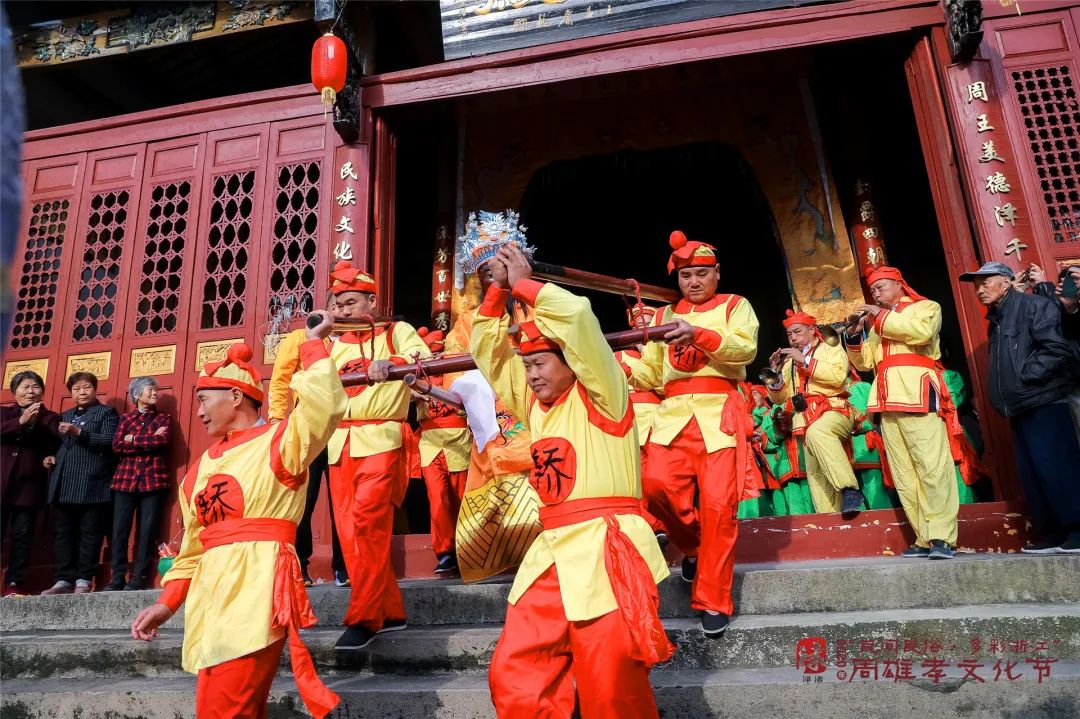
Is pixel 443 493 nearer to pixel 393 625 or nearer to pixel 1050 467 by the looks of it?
pixel 393 625

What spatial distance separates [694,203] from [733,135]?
2306 mm

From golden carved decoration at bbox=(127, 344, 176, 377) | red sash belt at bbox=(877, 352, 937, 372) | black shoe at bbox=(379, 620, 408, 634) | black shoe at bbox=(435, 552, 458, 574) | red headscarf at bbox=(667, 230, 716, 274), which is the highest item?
golden carved decoration at bbox=(127, 344, 176, 377)

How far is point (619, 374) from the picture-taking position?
2576mm

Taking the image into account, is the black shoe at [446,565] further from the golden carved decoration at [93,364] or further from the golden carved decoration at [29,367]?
the golden carved decoration at [29,367]

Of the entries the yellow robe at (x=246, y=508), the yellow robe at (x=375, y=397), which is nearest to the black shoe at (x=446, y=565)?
the yellow robe at (x=375, y=397)

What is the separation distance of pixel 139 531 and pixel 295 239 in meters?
2.64

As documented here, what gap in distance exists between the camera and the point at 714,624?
11.1 ft

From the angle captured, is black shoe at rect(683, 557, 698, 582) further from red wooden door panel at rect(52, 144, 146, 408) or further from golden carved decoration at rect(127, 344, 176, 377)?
red wooden door panel at rect(52, 144, 146, 408)

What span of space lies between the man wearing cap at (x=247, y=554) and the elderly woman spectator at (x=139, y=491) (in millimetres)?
2954

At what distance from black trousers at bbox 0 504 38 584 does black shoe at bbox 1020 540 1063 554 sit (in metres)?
6.92

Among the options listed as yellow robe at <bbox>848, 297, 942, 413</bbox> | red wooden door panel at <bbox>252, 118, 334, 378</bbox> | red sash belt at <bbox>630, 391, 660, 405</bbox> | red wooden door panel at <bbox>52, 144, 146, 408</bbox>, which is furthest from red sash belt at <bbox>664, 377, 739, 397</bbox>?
red wooden door panel at <bbox>52, 144, 146, 408</bbox>

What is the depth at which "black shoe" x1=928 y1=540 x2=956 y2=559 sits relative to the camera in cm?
430

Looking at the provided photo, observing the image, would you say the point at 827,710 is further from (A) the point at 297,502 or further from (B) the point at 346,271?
(B) the point at 346,271

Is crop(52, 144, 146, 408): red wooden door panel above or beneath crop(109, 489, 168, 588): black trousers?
above
